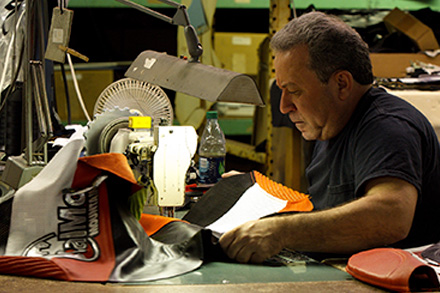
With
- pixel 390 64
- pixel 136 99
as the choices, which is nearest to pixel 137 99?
pixel 136 99

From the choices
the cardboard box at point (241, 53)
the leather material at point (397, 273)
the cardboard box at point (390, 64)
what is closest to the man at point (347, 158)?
the leather material at point (397, 273)

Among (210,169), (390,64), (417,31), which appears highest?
(417,31)

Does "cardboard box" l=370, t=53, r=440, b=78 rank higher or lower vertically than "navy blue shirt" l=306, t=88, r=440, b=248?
higher

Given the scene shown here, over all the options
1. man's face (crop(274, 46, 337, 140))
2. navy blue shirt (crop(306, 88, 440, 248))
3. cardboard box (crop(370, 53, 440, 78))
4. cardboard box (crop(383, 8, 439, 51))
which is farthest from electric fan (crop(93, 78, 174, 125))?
cardboard box (crop(383, 8, 439, 51))

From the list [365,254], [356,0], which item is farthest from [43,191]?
[356,0]

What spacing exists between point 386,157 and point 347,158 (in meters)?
0.22

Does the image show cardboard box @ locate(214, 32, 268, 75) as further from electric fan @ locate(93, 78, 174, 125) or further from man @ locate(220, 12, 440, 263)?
man @ locate(220, 12, 440, 263)

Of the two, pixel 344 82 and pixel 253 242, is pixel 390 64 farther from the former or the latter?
pixel 253 242

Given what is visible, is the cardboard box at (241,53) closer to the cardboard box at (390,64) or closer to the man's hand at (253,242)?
the cardboard box at (390,64)

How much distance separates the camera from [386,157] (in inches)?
44.5

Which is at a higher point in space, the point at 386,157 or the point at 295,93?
the point at 295,93

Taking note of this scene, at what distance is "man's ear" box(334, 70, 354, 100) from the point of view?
52.6 inches

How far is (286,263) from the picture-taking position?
3.24 ft

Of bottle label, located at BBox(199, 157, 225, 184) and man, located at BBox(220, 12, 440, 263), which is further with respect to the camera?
bottle label, located at BBox(199, 157, 225, 184)
